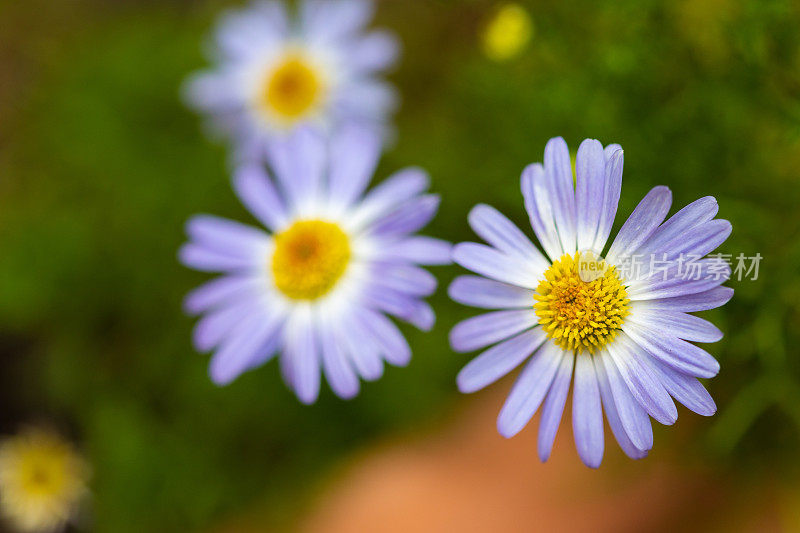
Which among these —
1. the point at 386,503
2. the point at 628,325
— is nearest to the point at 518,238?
the point at 628,325

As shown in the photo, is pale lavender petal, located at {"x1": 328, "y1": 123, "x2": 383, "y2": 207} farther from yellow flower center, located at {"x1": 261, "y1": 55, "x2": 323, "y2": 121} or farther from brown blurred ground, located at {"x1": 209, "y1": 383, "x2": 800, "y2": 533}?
yellow flower center, located at {"x1": 261, "y1": 55, "x2": 323, "y2": 121}

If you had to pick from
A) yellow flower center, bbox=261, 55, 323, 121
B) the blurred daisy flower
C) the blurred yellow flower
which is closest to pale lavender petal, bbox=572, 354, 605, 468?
the blurred yellow flower

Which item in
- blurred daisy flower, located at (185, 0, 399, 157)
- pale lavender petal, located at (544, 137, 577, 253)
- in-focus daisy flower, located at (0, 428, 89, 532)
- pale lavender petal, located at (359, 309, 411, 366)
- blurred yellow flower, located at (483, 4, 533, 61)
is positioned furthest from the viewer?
in-focus daisy flower, located at (0, 428, 89, 532)

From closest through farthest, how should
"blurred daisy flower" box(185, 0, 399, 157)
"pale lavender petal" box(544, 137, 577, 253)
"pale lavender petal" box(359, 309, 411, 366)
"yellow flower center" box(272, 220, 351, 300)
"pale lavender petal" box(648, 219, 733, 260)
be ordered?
"pale lavender petal" box(648, 219, 733, 260), "pale lavender petal" box(544, 137, 577, 253), "pale lavender petal" box(359, 309, 411, 366), "yellow flower center" box(272, 220, 351, 300), "blurred daisy flower" box(185, 0, 399, 157)

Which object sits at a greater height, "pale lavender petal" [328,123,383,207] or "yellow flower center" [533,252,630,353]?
"pale lavender petal" [328,123,383,207]

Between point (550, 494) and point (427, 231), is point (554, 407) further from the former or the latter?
point (427, 231)

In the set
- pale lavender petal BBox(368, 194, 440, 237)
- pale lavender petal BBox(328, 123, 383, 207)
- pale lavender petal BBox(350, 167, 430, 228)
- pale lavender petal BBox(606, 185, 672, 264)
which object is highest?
pale lavender petal BBox(328, 123, 383, 207)

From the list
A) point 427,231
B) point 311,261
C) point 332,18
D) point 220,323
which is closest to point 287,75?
point 332,18
